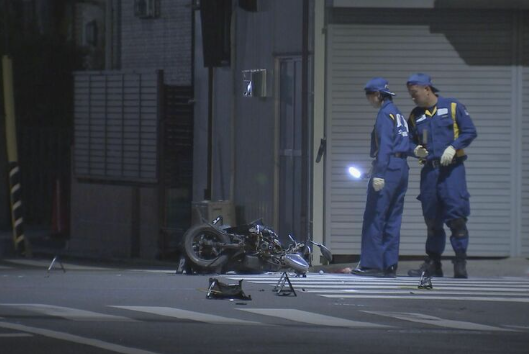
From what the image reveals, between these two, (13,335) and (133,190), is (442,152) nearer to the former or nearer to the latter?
(13,335)

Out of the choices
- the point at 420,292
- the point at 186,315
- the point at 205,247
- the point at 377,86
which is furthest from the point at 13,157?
the point at 186,315

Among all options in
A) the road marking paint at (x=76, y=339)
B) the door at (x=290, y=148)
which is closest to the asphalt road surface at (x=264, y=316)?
the road marking paint at (x=76, y=339)

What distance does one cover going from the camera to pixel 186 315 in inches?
388

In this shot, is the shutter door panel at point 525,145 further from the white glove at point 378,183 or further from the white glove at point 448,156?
the white glove at point 378,183

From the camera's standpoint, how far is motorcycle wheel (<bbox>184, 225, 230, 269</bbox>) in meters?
13.1

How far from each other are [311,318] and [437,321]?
3.10 feet

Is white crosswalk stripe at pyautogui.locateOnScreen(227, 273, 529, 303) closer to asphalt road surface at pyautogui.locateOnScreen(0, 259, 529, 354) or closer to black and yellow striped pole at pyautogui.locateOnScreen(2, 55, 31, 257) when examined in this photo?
asphalt road surface at pyautogui.locateOnScreen(0, 259, 529, 354)

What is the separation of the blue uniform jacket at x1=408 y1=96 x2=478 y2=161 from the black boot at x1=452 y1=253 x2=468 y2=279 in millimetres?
996

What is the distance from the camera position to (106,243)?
21.7 metres

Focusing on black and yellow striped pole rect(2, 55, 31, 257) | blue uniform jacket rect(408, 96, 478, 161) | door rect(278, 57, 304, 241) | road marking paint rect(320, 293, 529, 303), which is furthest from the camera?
black and yellow striped pole rect(2, 55, 31, 257)

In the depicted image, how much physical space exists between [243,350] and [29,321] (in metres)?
2.00

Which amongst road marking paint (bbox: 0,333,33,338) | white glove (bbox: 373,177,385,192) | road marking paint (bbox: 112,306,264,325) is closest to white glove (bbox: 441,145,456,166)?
white glove (bbox: 373,177,385,192)

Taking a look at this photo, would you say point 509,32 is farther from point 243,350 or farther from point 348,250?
point 243,350

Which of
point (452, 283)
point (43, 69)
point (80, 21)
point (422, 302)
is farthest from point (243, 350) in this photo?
point (80, 21)
